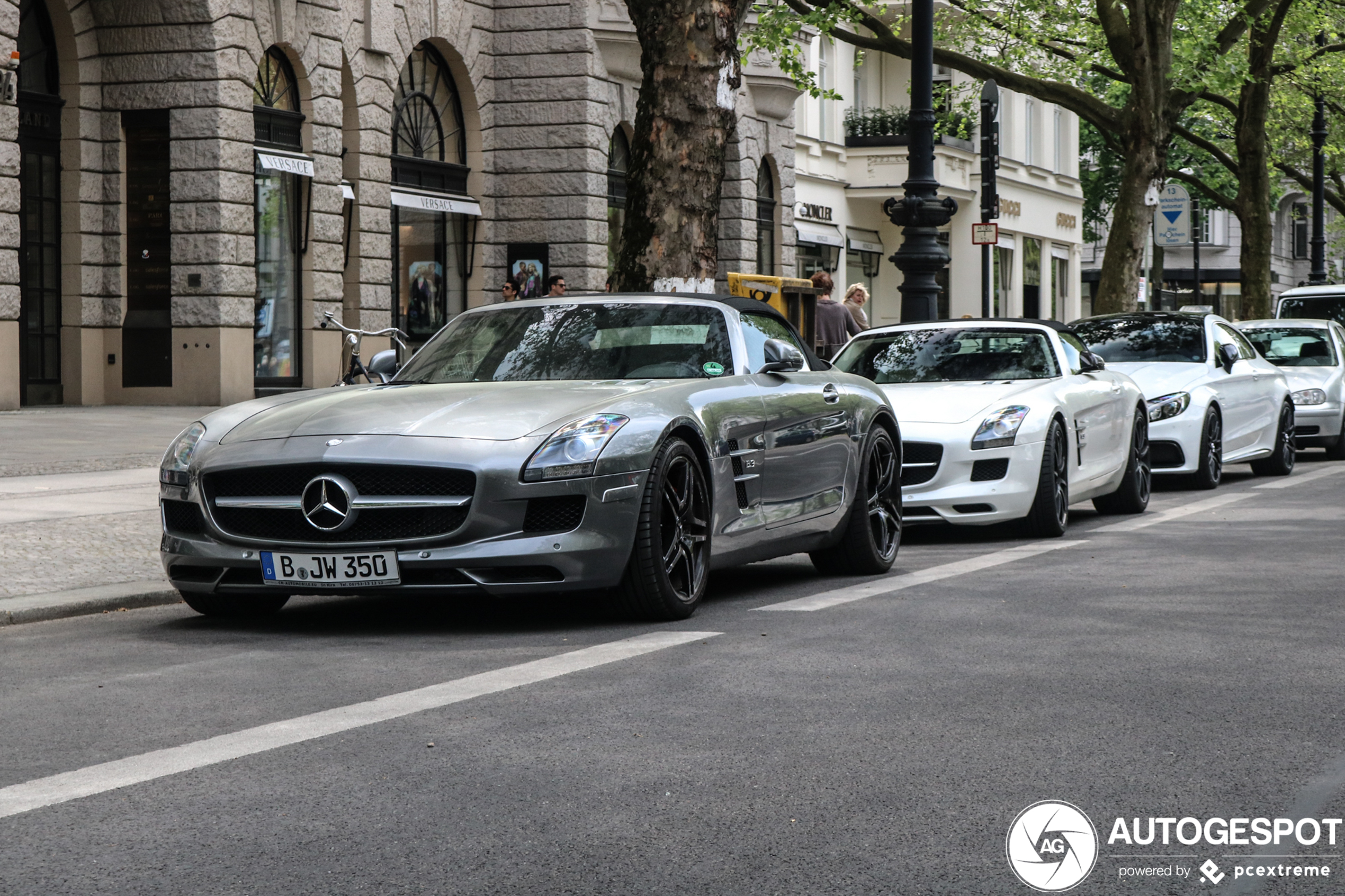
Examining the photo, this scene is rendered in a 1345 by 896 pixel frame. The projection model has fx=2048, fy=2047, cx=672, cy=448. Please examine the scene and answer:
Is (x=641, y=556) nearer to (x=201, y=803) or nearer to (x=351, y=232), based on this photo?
(x=201, y=803)

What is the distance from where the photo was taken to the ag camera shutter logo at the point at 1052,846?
13.5 feet

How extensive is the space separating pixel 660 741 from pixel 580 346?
3.67 m

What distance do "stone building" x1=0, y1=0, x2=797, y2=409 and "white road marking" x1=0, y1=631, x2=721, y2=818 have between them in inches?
646

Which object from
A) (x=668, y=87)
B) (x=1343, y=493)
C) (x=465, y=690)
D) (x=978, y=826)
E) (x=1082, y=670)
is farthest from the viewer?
(x=1343, y=493)

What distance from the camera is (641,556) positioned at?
775cm

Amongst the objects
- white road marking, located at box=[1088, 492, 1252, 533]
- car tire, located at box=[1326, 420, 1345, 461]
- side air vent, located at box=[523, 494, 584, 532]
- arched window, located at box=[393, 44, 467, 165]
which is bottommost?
white road marking, located at box=[1088, 492, 1252, 533]

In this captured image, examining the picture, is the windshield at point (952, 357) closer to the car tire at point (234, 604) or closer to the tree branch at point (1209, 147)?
the car tire at point (234, 604)

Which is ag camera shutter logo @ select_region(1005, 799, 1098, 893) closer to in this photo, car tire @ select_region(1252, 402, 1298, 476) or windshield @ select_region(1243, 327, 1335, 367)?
car tire @ select_region(1252, 402, 1298, 476)

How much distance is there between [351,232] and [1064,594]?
1979cm

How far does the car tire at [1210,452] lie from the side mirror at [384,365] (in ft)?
29.0

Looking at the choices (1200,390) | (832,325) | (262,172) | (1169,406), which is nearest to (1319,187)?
(832,325)

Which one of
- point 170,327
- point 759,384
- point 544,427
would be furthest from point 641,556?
point 170,327

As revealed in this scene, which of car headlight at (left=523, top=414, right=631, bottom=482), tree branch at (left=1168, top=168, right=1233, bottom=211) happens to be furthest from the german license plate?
tree branch at (left=1168, top=168, right=1233, bottom=211)

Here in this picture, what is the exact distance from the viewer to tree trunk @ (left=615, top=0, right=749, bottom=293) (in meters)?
14.9
